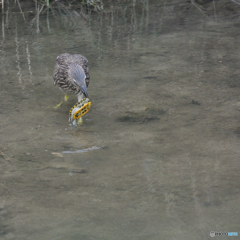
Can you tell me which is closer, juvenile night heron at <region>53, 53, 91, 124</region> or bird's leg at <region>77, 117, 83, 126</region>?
bird's leg at <region>77, 117, 83, 126</region>

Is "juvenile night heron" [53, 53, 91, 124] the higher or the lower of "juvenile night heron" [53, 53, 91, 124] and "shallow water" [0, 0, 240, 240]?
the higher

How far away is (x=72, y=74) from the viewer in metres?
5.18

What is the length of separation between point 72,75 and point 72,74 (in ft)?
0.04

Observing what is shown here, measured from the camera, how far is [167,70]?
6488 millimetres

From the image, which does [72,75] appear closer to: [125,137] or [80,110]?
[80,110]

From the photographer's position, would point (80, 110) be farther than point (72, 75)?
No

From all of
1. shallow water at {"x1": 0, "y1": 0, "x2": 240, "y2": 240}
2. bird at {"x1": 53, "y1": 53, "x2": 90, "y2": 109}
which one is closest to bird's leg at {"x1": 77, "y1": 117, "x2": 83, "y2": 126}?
shallow water at {"x1": 0, "y1": 0, "x2": 240, "y2": 240}

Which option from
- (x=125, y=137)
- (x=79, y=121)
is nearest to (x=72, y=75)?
(x=79, y=121)

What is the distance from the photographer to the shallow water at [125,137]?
3.20m

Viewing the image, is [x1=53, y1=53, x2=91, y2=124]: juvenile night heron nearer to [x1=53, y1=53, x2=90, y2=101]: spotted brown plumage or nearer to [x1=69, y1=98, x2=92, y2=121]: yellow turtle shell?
[x1=53, y1=53, x2=90, y2=101]: spotted brown plumage

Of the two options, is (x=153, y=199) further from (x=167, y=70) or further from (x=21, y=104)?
(x=167, y=70)

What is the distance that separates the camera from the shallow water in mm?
3201

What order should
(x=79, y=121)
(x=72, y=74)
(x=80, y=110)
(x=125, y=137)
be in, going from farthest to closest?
(x=72, y=74) → (x=79, y=121) → (x=80, y=110) → (x=125, y=137)

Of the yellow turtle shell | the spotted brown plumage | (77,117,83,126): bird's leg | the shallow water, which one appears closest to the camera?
the shallow water
